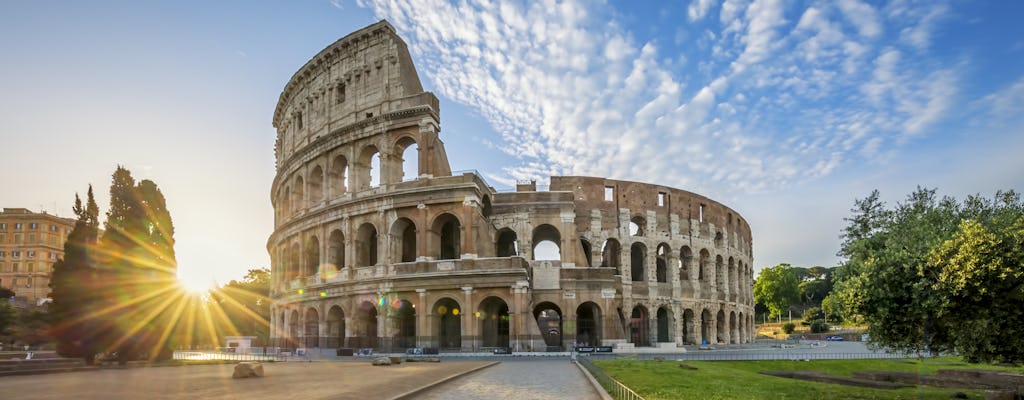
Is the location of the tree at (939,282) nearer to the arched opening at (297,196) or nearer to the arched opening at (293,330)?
the arched opening at (293,330)

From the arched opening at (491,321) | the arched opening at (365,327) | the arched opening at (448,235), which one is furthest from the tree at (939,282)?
the arched opening at (365,327)

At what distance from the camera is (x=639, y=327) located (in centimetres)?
4744

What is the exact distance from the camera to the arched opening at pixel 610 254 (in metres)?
48.1

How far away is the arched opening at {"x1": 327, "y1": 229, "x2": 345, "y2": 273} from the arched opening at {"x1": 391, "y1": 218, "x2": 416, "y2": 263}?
401 centimetres

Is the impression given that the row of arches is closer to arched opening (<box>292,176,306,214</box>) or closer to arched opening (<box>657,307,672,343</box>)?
arched opening (<box>292,176,306,214</box>)

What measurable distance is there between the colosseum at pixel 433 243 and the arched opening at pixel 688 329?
11 cm

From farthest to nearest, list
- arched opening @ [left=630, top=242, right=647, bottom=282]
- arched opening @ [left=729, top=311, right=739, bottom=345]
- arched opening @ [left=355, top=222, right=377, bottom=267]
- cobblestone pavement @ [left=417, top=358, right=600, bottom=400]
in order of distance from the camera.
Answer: arched opening @ [left=729, top=311, right=739, bottom=345] → arched opening @ [left=630, top=242, right=647, bottom=282] → arched opening @ [left=355, top=222, right=377, bottom=267] → cobblestone pavement @ [left=417, top=358, right=600, bottom=400]

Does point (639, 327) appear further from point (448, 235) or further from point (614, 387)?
point (614, 387)

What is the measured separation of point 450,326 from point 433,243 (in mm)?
5743

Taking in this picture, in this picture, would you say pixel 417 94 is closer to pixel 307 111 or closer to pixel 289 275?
pixel 307 111

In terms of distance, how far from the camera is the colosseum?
35812 millimetres

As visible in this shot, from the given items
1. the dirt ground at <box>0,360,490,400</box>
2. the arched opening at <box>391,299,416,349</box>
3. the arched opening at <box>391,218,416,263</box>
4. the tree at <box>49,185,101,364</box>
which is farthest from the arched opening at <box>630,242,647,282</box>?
the tree at <box>49,185,101,364</box>

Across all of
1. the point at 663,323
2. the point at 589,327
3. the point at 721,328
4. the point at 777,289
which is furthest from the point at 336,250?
the point at 777,289

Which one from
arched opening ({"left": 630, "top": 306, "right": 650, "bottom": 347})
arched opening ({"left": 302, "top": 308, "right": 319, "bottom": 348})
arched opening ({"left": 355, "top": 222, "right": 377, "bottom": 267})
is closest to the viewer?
arched opening ({"left": 355, "top": 222, "right": 377, "bottom": 267})
